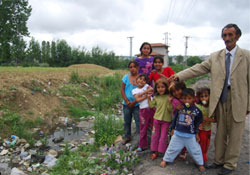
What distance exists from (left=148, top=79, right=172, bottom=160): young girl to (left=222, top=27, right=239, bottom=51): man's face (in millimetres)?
1011

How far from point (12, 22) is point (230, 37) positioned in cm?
3031

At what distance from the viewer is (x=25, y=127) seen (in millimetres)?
5066

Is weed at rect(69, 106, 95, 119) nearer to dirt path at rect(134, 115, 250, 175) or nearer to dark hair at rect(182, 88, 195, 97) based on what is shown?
dirt path at rect(134, 115, 250, 175)

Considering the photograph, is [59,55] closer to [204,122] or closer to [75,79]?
[75,79]

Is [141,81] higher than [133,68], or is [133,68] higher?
[133,68]

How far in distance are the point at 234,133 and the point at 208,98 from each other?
0.58 m

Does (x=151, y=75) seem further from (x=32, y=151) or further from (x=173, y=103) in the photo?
(x=32, y=151)

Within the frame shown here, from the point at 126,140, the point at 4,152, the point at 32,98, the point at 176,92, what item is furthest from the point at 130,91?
the point at 32,98

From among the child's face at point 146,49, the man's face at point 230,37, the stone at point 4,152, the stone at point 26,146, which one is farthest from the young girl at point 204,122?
the stone at point 4,152

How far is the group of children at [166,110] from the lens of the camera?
2.76 m

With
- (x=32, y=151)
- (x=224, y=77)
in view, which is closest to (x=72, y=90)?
(x=32, y=151)

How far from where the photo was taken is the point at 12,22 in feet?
87.3

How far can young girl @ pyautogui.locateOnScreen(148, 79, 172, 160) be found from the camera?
3.04 metres

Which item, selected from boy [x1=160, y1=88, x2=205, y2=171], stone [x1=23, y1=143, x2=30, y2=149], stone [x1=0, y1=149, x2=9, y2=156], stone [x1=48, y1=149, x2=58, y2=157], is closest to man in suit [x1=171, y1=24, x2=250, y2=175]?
boy [x1=160, y1=88, x2=205, y2=171]
